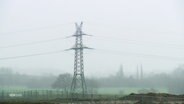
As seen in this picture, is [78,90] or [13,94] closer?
[78,90]

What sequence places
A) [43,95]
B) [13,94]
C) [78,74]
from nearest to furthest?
[78,74]
[43,95]
[13,94]

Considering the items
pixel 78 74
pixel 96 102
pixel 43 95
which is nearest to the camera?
pixel 96 102

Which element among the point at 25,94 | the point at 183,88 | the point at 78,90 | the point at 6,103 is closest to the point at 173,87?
the point at 183,88

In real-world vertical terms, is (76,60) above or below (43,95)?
above

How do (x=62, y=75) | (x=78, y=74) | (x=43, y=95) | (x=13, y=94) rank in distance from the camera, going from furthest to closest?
(x=62, y=75), (x=13, y=94), (x=43, y=95), (x=78, y=74)

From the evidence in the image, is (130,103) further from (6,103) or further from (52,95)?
(52,95)

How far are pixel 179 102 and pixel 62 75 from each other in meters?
42.6

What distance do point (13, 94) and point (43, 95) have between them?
946cm

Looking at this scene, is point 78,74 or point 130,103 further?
point 78,74

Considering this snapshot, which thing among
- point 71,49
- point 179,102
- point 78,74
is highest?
point 71,49

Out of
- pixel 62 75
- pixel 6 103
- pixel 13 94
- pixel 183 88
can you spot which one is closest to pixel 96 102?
pixel 6 103

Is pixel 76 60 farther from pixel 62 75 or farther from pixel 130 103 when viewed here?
pixel 62 75

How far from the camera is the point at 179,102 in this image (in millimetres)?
41219

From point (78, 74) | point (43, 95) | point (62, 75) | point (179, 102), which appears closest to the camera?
point (179, 102)
